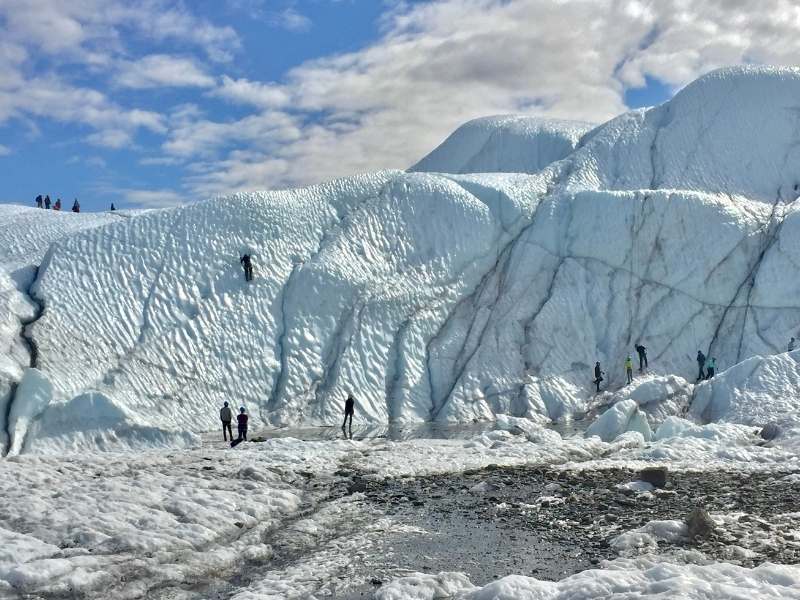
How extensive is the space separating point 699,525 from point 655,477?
3.80 meters

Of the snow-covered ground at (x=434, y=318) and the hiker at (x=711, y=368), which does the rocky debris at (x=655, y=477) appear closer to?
the snow-covered ground at (x=434, y=318)

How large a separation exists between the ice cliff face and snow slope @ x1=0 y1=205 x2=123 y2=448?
A: 67cm

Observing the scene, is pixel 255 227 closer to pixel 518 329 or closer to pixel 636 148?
pixel 518 329

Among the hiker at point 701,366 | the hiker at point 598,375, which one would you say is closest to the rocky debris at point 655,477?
the hiker at point 598,375

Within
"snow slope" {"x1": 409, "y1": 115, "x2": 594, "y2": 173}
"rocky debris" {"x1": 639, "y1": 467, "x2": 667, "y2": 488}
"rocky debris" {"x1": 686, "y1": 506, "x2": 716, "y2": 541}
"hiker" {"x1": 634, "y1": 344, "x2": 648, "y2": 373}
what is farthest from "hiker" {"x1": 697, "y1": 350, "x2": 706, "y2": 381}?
"rocky debris" {"x1": 686, "y1": 506, "x2": 716, "y2": 541}

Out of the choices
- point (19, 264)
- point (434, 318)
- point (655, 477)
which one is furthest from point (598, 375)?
point (19, 264)

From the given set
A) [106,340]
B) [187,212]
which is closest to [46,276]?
[106,340]

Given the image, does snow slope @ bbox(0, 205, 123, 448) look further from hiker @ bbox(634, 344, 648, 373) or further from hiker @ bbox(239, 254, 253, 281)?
hiker @ bbox(634, 344, 648, 373)

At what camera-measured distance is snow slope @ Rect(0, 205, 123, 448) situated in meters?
24.0

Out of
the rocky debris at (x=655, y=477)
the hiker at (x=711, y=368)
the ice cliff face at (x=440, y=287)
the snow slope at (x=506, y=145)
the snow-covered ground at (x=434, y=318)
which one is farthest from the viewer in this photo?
the snow slope at (x=506, y=145)

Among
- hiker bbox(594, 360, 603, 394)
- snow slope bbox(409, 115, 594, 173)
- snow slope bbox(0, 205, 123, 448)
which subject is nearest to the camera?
snow slope bbox(0, 205, 123, 448)

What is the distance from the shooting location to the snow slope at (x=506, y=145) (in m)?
42.8

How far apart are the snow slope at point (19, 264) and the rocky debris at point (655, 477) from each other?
16.7 meters

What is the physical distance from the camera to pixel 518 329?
3141 centimetres
